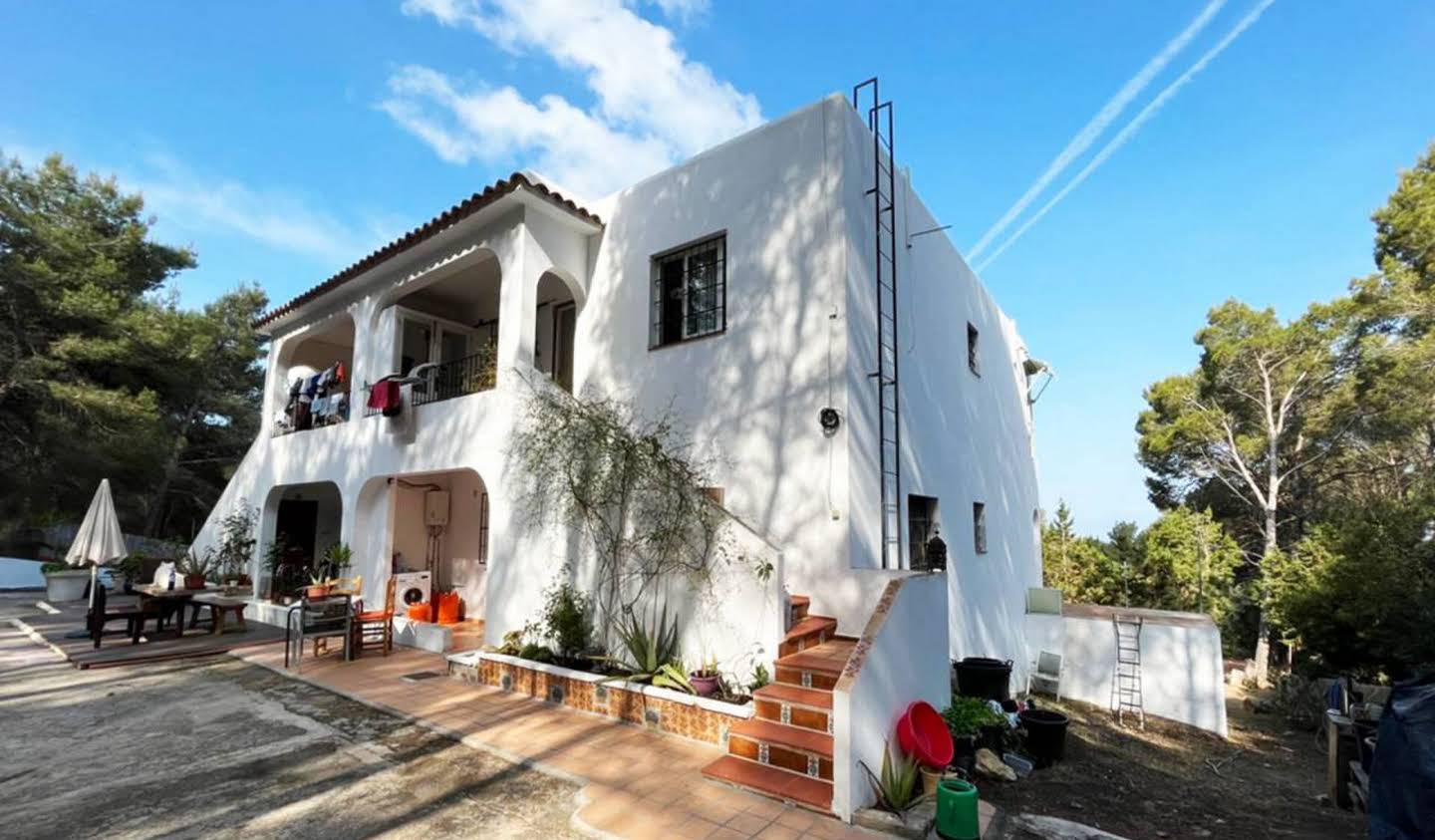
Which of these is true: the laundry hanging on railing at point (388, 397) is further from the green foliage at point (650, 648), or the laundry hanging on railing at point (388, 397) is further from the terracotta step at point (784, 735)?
the terracotta step at point (784, 735)

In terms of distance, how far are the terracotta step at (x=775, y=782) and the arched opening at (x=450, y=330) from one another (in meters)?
6.61

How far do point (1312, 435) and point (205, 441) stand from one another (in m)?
38.8

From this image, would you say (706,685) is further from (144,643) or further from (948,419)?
(144,643)

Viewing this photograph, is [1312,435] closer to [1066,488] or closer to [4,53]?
[1066,488]

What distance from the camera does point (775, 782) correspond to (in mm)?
4543

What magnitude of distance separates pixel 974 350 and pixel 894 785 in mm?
8876

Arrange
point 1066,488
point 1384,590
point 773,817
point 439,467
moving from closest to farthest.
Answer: point 773,817, point 439,467, point 1384,590, point 1066,488

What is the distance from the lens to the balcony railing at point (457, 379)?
946 centimetres

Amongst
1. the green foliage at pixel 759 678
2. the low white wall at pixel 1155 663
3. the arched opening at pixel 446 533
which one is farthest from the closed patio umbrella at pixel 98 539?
the low white wall at pixel 1155 663

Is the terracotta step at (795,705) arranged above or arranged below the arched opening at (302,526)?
below

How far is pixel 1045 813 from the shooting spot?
192 inches

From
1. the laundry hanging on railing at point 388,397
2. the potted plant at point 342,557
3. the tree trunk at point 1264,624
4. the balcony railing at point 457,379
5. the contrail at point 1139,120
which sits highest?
the contrail at point 1139,120

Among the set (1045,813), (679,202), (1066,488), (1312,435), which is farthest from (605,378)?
(1312,435)

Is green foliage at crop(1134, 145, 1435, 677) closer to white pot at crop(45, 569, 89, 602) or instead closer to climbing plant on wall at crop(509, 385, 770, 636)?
climbing plant on wall at crop(509, 385, 770, 636)
